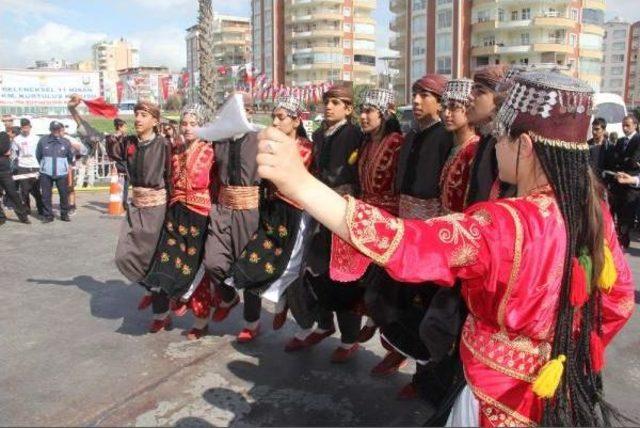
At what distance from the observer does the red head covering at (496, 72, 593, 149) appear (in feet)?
5.57

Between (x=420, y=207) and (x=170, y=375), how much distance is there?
2.03 m

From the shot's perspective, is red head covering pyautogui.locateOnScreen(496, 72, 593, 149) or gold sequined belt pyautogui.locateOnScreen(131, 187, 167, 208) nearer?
red head covering pyautogui.locateOnScreen(496, 72, 593, 149)

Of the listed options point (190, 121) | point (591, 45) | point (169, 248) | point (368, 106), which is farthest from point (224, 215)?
point (591, 45)

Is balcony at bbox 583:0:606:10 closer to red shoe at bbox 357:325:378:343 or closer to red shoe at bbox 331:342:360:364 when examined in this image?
red shoe at bbox 357:325:378:343

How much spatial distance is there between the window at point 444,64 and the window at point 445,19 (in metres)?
2.72

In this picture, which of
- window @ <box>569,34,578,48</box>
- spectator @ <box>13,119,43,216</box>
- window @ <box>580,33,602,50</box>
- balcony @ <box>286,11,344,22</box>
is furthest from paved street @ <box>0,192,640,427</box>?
balcony @ <box>286,11,344,22</box>

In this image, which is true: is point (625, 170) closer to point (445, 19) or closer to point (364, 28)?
Result: point (445, 19)

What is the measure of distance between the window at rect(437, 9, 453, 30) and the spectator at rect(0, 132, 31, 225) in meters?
46.7

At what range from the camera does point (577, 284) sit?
168cm

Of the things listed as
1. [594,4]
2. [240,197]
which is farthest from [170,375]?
[594,4]

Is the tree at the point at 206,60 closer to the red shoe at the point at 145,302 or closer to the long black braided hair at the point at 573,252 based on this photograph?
the red shoe at the point at 145,302

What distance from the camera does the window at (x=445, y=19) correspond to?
5084 cm

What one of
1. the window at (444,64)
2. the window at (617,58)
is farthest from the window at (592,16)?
Result: the window at (617,58)

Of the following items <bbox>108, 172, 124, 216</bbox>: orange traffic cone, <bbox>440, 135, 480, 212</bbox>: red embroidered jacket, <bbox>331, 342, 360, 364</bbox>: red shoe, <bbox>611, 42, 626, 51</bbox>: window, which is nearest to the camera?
<bbox>440, 135, 480, 212</bbox>: red embroidered jacket
